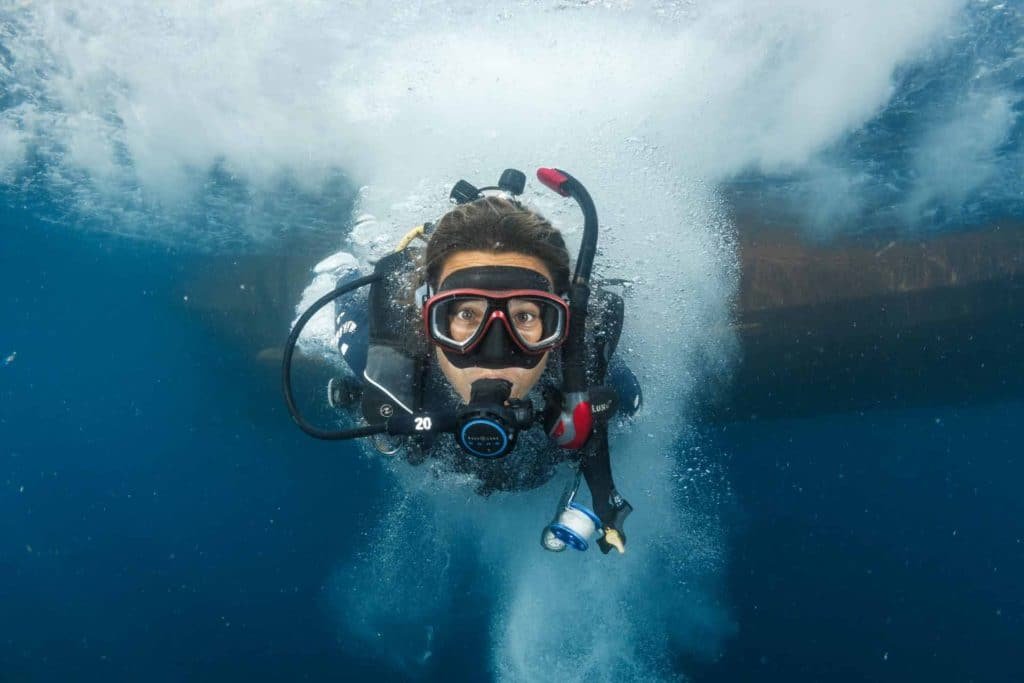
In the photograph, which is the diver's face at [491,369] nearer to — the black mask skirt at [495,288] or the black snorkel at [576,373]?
the black mask skirt at [495,288]

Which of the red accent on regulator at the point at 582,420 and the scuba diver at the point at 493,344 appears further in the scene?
the red accent on regulator at the point at 582,420

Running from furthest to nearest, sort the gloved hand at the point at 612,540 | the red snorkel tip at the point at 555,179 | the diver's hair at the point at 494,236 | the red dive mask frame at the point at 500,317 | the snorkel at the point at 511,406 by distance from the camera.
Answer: the red snorkel tip at the point at 555,179 → the gloved hand at the point at 612,540 → the diver's hair at the point at 494,236 → the red dive mask frame at the point at 500,317 → the snorkel at the point at 511,406

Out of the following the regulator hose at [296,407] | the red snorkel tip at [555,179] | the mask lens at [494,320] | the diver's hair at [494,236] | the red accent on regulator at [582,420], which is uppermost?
the red snorkel tip at [555,179]

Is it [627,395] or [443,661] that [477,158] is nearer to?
[627,395]

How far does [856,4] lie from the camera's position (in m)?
6.23

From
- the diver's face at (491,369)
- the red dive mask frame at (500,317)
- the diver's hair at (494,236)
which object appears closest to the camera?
the red dive mask frame at (500,317)

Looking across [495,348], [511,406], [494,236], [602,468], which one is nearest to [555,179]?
[494,236]

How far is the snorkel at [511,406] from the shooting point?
8.50 ft

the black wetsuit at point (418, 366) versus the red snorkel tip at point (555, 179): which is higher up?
the red snorkel tip at point (555, 179)

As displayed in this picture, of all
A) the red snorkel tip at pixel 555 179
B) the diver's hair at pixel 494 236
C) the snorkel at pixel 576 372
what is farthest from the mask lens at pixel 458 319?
the red snorkel tip at pixel 555 179

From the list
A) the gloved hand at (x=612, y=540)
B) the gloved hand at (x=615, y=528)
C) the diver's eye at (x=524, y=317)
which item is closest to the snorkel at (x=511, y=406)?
the diver's eye at (x=524, y=317)

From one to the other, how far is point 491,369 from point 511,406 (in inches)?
9.6

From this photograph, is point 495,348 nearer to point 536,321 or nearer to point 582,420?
point 536,321

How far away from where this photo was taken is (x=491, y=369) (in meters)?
2.84
